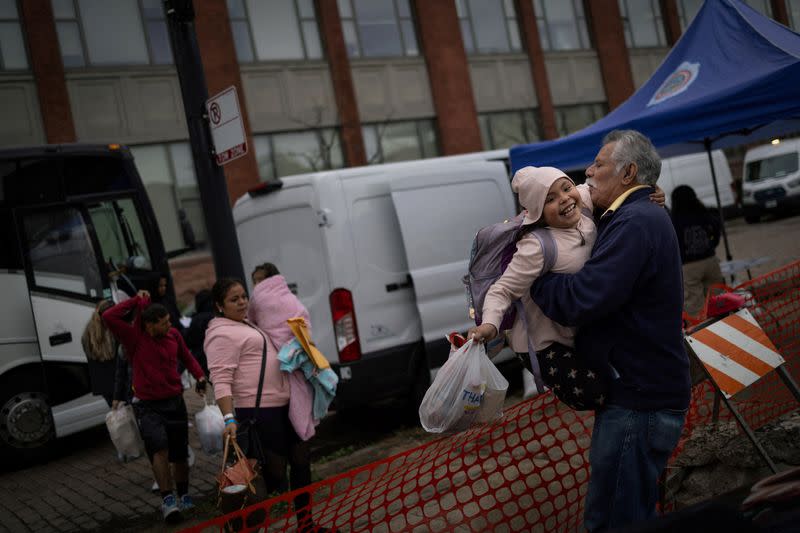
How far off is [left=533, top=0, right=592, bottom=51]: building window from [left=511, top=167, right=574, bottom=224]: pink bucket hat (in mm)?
24312

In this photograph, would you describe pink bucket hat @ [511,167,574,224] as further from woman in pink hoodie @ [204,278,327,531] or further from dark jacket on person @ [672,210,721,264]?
dark jacket on person @ [672,210,721,264]

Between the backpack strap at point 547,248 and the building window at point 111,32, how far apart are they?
16958mm

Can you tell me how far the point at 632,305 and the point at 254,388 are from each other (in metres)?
2.65

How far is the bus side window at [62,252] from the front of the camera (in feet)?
26.6

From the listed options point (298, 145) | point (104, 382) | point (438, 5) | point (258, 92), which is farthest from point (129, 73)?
point (104, 382)

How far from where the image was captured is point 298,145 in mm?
20094

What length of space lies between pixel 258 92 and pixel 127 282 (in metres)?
11.9

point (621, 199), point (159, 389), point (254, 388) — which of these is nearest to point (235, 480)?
point (254, 388)

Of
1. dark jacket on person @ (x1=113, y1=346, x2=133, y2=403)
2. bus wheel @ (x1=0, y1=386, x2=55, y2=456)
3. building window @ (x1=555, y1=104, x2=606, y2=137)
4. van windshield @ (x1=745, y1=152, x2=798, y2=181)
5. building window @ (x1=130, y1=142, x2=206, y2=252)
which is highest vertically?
building window @ (x1=555, y1=104, x2=606, y2=137)

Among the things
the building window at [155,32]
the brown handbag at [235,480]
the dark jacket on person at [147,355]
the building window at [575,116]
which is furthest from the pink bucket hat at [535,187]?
the building window at [575,116]

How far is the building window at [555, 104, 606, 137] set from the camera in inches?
1005

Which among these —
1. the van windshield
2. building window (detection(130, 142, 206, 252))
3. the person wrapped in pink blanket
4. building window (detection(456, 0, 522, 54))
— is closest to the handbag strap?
the person wrapped in pink blanket

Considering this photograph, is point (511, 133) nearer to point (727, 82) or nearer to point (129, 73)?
point (129, 73)

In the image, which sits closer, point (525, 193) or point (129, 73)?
point (525, 193)
